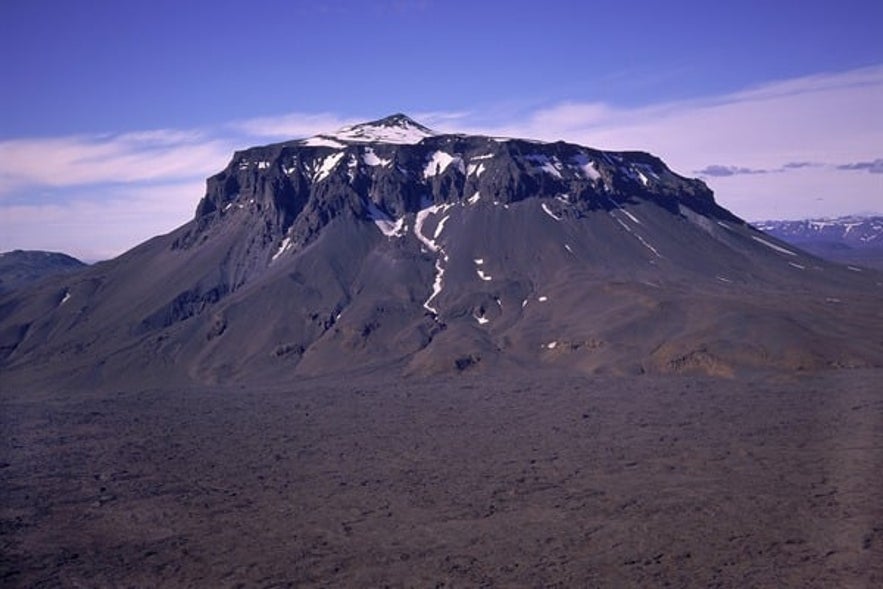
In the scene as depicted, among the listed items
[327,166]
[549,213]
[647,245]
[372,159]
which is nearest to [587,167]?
[549,213]

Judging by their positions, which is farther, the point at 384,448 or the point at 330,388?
the point at 330,388

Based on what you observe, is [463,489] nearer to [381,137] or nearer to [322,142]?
[322,142]

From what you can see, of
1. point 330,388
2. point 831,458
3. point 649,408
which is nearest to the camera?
point 831,458

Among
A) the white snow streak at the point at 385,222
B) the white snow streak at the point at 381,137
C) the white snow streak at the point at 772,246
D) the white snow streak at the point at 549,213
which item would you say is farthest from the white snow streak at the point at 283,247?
the white snow streak at the point at 772,246

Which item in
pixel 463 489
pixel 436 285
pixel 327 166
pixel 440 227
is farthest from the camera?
pixel 327 166

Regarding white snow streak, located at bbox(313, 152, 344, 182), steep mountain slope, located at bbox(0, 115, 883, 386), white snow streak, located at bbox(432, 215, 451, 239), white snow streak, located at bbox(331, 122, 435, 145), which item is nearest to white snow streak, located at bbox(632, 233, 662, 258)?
steep mountain slope, located at bbox(0, 115, 883, 386)

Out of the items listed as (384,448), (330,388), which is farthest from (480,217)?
(384,448)

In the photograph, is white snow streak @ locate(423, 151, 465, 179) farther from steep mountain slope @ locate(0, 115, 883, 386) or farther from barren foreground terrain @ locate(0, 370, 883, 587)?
barren foreground terrain @ locate(0, 370, 883, 587)

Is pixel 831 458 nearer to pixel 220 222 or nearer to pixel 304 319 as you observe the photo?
pixel 304 319
